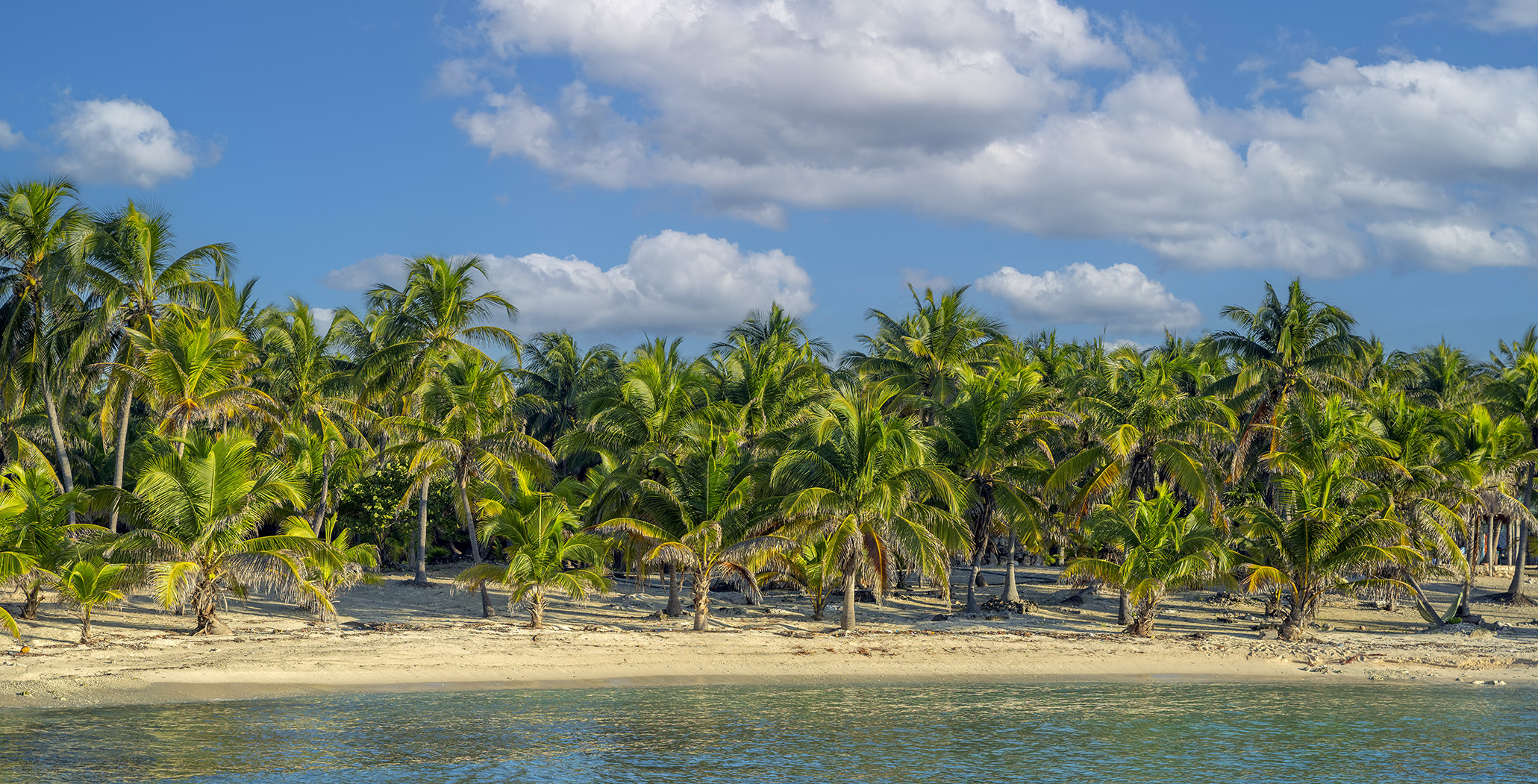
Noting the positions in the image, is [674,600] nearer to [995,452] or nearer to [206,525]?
[995,452]

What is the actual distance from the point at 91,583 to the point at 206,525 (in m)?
2.26

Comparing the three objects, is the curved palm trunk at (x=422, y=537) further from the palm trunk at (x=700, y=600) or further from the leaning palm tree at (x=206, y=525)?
the leaning palm tree at (x=206, y=525)

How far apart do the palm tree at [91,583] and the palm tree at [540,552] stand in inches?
268

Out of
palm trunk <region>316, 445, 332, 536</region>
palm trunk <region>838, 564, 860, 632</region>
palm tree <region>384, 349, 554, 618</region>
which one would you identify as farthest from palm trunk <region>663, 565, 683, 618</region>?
palm trunk <region>316, 445, 332, 536</region>

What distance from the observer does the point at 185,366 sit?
28891 millimetres

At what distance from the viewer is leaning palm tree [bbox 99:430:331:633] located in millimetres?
22078

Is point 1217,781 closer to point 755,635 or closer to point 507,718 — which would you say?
point 507,718

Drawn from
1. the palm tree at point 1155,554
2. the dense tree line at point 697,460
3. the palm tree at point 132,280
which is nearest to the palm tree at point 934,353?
the dense tree line at point 697,460

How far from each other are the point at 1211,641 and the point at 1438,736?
9.06 m

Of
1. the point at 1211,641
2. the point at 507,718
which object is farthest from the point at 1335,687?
the point at 507,718

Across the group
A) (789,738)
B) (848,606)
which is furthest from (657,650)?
(789,738)

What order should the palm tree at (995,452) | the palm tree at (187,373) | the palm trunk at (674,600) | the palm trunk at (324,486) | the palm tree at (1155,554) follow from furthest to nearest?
the palm trunk at (324,486) < the palm tree at (995,452) < the palm trunk at (674,600) < the palm tree at (187,373) < the palm tree at (1155,554)

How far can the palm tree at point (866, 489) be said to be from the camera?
25.6m

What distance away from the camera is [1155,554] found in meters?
26.9
